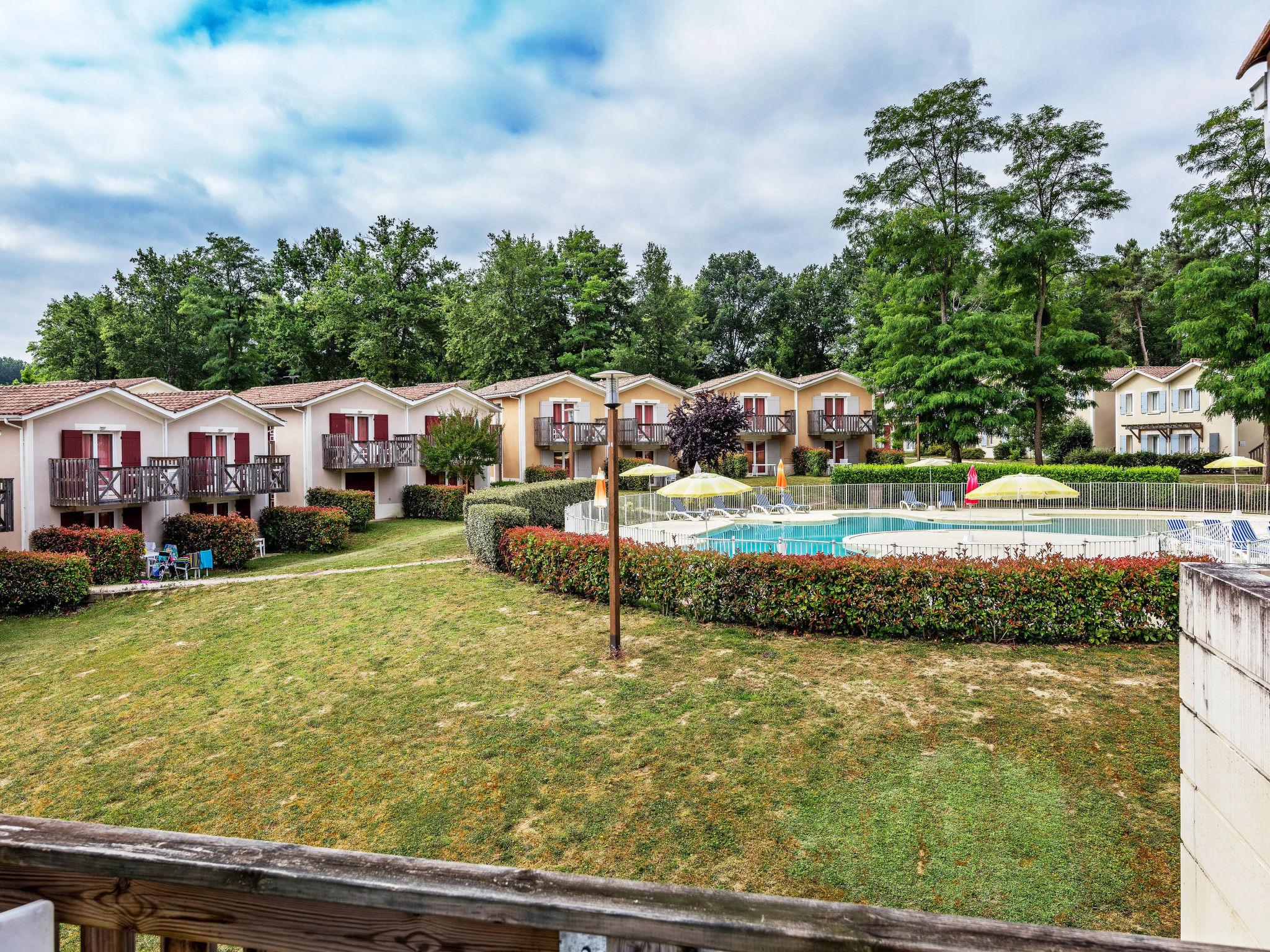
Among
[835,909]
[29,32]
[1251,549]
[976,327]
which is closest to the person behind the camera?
[835,909]

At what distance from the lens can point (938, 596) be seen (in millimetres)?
11852

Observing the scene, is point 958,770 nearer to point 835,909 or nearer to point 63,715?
point 835,909

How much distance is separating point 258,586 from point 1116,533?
83.8 feet

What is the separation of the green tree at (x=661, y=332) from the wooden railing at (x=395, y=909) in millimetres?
49130

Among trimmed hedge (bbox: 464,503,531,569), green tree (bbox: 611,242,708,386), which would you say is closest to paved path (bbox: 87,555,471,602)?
trimmed hedge (bbox: 464,503,531,569)

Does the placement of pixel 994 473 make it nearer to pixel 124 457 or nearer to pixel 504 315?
pixel 504 315

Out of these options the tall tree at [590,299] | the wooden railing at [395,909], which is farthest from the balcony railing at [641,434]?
the wooden railing at [395,909]

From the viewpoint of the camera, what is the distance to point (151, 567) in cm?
2092

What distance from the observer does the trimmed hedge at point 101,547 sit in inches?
768

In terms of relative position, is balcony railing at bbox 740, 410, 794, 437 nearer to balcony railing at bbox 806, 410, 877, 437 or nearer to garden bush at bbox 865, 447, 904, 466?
balcony railing at bbox 806, 410, 877, 437

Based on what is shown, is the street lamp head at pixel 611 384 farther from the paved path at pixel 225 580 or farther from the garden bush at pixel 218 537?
the garden bush at pixel 218 537

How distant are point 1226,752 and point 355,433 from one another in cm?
3377

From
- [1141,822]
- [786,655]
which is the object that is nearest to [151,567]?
[786,655]

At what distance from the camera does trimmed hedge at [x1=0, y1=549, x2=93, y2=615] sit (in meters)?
16.8
